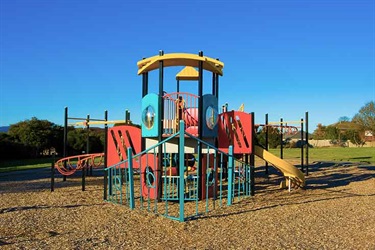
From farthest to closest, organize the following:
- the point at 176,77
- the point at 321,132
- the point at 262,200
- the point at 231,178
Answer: the point at 321,132
the point at 176,77
the point at 262,200
the point at 231,178

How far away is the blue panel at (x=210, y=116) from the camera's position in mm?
10258

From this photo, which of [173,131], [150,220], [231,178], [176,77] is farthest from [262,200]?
[176,77]

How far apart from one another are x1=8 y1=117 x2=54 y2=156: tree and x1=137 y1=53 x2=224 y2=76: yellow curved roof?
24.6 meters

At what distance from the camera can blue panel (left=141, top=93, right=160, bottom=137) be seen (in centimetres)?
1005

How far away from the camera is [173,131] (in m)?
10.1

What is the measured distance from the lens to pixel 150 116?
10250 mm

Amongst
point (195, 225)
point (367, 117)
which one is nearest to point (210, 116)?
point (195, 225)

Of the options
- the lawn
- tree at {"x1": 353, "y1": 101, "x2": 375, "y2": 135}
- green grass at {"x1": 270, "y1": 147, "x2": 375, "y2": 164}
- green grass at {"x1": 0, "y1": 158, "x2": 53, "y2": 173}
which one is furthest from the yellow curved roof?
tree at {"x1": 353, "y1": 101, "x2": 375, "y2": 135}

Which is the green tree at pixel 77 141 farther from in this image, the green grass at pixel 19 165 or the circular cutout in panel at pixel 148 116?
the circular cutout in panel at pixel 148 116

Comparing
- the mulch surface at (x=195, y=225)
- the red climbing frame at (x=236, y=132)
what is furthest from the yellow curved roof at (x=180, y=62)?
the mulch surface at (x=195, y=225)

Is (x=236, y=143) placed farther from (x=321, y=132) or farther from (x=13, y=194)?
(x=321, y=132)

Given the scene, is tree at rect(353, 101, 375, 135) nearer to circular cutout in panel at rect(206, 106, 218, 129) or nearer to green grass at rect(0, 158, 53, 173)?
green grass at rect(0, 158, 53, 173)

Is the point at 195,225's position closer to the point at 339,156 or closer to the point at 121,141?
the point at 121,141

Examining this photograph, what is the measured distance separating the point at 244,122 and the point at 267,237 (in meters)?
5.61
